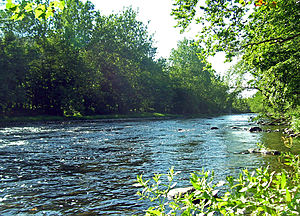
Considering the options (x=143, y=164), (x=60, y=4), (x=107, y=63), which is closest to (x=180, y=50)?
(x=107, y=63)

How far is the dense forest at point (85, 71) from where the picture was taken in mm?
49647

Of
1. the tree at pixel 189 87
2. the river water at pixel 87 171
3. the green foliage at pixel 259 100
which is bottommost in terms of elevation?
the river water at pixel 87 171

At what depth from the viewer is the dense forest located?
49647 millimetres

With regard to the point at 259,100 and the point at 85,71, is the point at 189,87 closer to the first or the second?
the point at 85,71

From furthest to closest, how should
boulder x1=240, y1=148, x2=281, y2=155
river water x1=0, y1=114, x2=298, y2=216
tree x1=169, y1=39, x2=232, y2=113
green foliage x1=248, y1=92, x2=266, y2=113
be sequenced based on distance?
tree x1=169, y1=39, x2=232, y2=113
green foliage x1=248, y1=92, x2=266, y2=113
boulder x1=240, y1=148, x2=281, y2=155
river water x1=0, y1=114, x2=298, y2=216

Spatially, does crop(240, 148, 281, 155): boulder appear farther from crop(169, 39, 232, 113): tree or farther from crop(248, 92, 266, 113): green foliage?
crop(169, 39, 232, 113): tree

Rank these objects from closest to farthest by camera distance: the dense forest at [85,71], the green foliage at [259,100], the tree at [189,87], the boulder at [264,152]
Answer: the boulder at [264,152]
the green foliage at [259,100]
the dense forest at [85,71]
the tree at [189,87]

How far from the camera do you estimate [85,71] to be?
196 feet

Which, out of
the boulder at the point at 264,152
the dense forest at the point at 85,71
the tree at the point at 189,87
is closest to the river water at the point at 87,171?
the boulder at the point at 264,152

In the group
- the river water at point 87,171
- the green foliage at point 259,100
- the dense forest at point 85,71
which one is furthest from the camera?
the dense forest at point 85,71

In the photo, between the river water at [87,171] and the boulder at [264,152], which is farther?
the boulder at [264,152]

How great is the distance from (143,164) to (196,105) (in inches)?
3319

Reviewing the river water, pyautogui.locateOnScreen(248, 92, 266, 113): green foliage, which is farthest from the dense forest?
the river water

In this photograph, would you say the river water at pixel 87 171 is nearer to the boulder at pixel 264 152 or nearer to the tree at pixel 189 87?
the boulder at pixel 264 152
